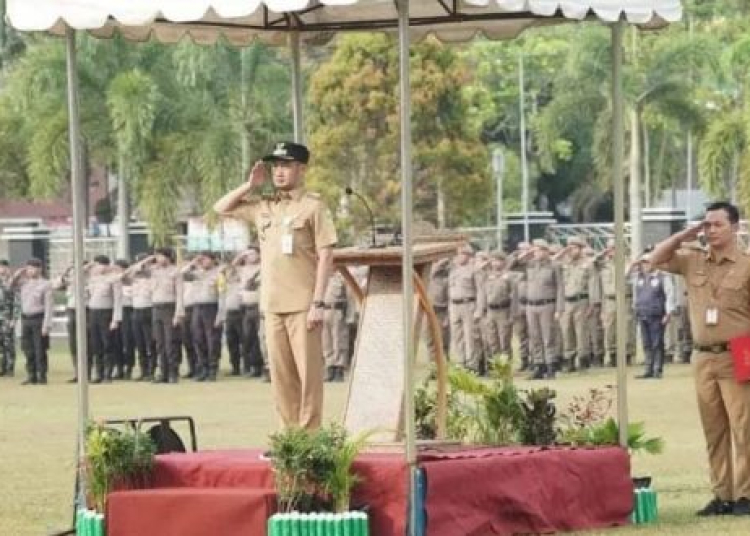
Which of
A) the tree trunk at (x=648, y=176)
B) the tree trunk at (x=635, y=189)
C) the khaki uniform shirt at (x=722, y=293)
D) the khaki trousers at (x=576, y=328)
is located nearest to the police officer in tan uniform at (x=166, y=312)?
the khaki trousers at (x=576, y=328)

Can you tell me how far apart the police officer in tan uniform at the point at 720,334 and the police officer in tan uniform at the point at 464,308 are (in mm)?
17650

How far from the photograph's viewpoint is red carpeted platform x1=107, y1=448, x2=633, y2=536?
1186cm

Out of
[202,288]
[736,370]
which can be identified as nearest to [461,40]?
[736,370]

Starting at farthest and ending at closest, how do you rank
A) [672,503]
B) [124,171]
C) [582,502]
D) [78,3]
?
[124,171] → [672,503] → [582,502] → [78,3]

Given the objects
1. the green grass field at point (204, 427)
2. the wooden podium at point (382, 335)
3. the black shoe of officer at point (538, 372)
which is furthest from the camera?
the black shoe of officer at point (538, 372)

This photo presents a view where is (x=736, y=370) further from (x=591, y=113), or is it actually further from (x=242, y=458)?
(x=591, y=113)

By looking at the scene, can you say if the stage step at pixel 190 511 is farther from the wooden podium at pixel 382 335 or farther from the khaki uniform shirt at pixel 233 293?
the khaki uniform shirt at pixel 233 293

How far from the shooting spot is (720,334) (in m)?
13.3

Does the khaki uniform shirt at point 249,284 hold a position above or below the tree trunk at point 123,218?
below

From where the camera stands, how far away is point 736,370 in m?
13.1

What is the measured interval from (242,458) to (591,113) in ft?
102

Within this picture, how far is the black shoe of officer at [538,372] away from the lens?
2989 centimetres

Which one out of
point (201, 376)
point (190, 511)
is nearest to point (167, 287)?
point (201, 376)

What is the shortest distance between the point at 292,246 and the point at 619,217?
6.13ft
